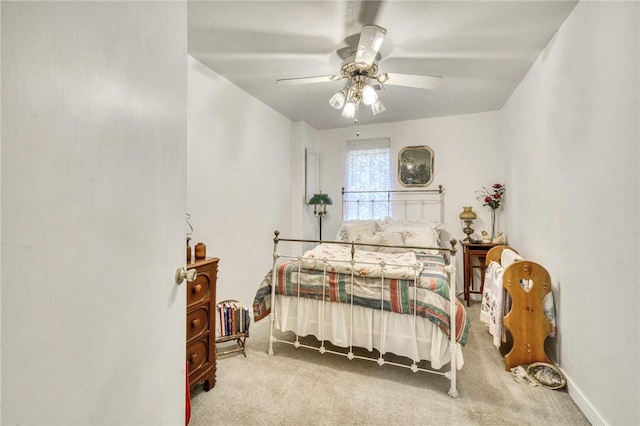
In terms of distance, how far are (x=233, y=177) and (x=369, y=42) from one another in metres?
1.84

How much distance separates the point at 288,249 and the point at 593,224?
3212mm

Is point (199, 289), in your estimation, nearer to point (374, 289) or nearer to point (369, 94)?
point (374, 289)

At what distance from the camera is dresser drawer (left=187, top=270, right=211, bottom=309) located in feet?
5.78

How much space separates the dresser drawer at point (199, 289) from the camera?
176cm

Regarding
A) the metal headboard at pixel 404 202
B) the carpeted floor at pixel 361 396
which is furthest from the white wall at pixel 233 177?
the metal headboard at pixel 404 202

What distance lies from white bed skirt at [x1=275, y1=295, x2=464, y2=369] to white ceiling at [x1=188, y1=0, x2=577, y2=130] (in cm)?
208

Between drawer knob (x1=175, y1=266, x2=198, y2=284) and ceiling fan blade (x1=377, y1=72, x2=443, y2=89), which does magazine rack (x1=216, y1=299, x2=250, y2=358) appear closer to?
drawer knob (x1=175, y1=266, x2=198, y2=284)

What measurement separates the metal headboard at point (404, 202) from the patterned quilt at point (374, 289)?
1.74m

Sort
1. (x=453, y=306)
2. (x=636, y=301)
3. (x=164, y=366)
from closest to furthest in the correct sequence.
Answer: (x=164, y=366), (x=636, y=301), (x=453, y=306)

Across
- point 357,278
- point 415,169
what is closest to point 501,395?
point 357,278

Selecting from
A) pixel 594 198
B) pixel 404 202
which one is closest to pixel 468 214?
pixel 404 202

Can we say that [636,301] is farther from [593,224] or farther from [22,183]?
[22,183]

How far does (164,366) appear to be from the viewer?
2.94 feet

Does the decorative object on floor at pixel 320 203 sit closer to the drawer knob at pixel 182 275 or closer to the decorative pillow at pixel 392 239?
the decorative pillow at pixel 392 239
